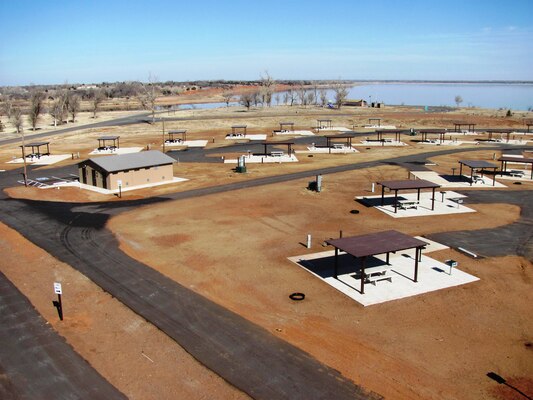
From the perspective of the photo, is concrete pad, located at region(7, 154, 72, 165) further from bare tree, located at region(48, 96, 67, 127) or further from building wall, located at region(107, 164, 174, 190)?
bare tree, located at region(48, 96, 67, 127)

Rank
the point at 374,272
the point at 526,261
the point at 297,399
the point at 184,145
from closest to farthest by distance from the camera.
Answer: the point at 297,399
the point at 374,272
the point at 526,261
the point at 184,145

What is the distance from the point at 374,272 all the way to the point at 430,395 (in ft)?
33.4

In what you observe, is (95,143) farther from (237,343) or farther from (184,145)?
(237,343)

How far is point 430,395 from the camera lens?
1625 cm

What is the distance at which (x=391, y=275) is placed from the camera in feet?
86.7

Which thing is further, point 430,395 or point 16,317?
point 16,317

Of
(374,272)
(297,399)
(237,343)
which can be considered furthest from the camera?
(374,272)

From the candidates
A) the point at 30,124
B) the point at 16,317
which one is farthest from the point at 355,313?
the point at 30,124

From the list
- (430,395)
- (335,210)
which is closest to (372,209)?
(335,210)

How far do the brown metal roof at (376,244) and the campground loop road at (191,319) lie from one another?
23.9ft

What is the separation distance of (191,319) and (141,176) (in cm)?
3263

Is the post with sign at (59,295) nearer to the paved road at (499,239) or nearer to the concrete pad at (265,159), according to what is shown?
the paved road at (499,239)

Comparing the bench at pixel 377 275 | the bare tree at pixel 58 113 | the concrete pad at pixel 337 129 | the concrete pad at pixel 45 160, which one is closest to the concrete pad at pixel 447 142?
the concrete pad at pixel 337 129

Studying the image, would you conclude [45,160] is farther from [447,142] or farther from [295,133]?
[447,142]
